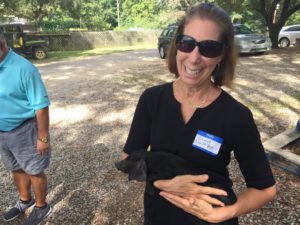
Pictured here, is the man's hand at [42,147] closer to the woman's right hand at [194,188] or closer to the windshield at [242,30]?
the woman's right hand at [194,188]

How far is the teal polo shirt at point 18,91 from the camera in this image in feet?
9.04

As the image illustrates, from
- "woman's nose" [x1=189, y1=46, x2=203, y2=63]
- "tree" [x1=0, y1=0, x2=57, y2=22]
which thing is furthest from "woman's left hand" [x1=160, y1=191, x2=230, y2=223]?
"tree" [x1=0, y1=0, x2=57, y2=22]

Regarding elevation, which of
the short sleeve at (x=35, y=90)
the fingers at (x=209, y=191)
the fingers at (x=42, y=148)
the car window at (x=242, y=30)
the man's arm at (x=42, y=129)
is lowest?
the fingers at (x=42, y=148)

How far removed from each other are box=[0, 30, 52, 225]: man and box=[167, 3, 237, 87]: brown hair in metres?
1.55

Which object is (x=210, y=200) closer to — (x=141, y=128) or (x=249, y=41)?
(x=141, y=128)

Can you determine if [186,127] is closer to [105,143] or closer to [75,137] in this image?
[105,143]

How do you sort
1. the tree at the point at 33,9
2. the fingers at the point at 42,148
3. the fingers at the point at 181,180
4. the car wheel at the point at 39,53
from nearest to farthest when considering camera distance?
Answer: the fingers at the point at 181,180 < the fingers at the point at 42,148 < the car wheel at the point at 39,53 < the tree at the point at 33,9

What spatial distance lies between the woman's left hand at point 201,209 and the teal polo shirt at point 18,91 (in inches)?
72.5

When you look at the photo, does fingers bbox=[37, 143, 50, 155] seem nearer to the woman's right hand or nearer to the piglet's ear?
the piglet's ear

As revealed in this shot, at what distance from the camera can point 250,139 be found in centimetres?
146

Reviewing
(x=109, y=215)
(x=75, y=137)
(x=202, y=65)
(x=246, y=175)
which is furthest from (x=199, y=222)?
(x=75, y=137)

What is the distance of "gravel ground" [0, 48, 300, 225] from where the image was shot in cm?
361

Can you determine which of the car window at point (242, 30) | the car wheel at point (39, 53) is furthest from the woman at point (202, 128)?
the car wheel at point (39, 53)

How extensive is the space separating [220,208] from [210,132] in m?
0.35
